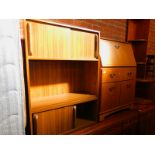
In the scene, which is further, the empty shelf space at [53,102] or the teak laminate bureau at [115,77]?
the teak laminate bureau at [115,77]

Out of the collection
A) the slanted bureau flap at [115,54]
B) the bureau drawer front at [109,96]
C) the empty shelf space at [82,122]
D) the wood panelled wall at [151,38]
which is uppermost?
the wood panelled wall at [151,38]

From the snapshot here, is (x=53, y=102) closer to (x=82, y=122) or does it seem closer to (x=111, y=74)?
(x=82, y=122)

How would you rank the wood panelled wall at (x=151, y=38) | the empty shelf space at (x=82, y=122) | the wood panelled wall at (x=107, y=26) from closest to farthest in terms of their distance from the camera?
1. the empty shelf space at (x=82, y=122)
2. the wood panelled wall at (x=107, y=26)
3. the wood panelled wall at (x=151, y=38)

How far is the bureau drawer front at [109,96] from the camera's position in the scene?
1815 millimetres

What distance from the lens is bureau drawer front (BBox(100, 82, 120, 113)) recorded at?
1815mm

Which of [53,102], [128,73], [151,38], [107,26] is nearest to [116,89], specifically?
[128,73]

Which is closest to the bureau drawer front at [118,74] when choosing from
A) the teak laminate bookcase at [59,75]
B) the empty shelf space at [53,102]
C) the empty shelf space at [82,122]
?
the teak laminate bookcase at [59,75]

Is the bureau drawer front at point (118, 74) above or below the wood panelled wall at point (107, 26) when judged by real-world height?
below

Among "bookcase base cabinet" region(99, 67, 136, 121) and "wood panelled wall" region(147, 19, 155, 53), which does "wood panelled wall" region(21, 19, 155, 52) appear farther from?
"bookcase base cabinet" region(99, 67, 136, 121)

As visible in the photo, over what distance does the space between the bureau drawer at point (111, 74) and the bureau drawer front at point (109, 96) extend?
0.06 m

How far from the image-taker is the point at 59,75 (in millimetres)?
1837

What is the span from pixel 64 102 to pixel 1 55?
780 mm

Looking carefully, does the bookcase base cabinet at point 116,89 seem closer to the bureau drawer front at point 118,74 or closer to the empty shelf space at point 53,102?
the bureau drawer front at point 118,74

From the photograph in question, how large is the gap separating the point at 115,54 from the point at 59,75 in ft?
2.48
